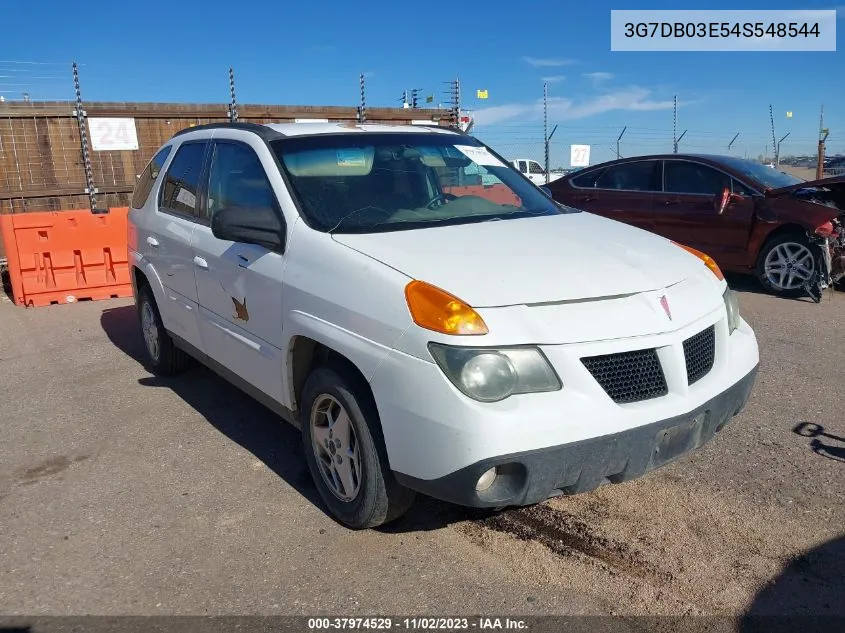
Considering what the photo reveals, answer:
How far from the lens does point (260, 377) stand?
3.80 meters

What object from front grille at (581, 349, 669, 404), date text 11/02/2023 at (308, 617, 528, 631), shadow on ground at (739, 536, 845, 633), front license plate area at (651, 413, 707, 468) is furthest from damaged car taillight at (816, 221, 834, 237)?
date text 11/02/2023 at (308, 617, 528, 631)

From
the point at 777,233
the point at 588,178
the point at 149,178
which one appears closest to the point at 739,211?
the point at 777,233

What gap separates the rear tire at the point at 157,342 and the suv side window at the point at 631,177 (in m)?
6.25

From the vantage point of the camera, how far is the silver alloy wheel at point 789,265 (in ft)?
26.3

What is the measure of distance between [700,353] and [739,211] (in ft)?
19.8

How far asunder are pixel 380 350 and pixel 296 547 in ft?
3.48

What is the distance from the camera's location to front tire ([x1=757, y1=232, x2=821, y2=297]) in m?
7.98

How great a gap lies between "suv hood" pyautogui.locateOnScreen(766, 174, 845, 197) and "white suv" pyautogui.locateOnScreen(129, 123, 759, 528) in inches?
201

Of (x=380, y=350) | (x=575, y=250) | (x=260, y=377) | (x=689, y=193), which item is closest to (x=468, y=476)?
(x=380, y=350)

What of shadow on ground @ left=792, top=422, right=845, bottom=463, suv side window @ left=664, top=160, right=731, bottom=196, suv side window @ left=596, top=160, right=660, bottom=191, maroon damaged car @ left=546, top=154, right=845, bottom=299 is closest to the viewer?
shadow on ground @ left=792, top=422, right=845, bottom=463

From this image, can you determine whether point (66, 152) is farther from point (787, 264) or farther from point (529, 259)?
point (529, 259)

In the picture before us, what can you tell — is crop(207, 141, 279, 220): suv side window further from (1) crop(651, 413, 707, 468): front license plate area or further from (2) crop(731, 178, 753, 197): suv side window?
(2) crop(731, 178, 753, 197): suv side window

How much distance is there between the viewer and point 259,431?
4.62 m

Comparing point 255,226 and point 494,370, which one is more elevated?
point 255,226
